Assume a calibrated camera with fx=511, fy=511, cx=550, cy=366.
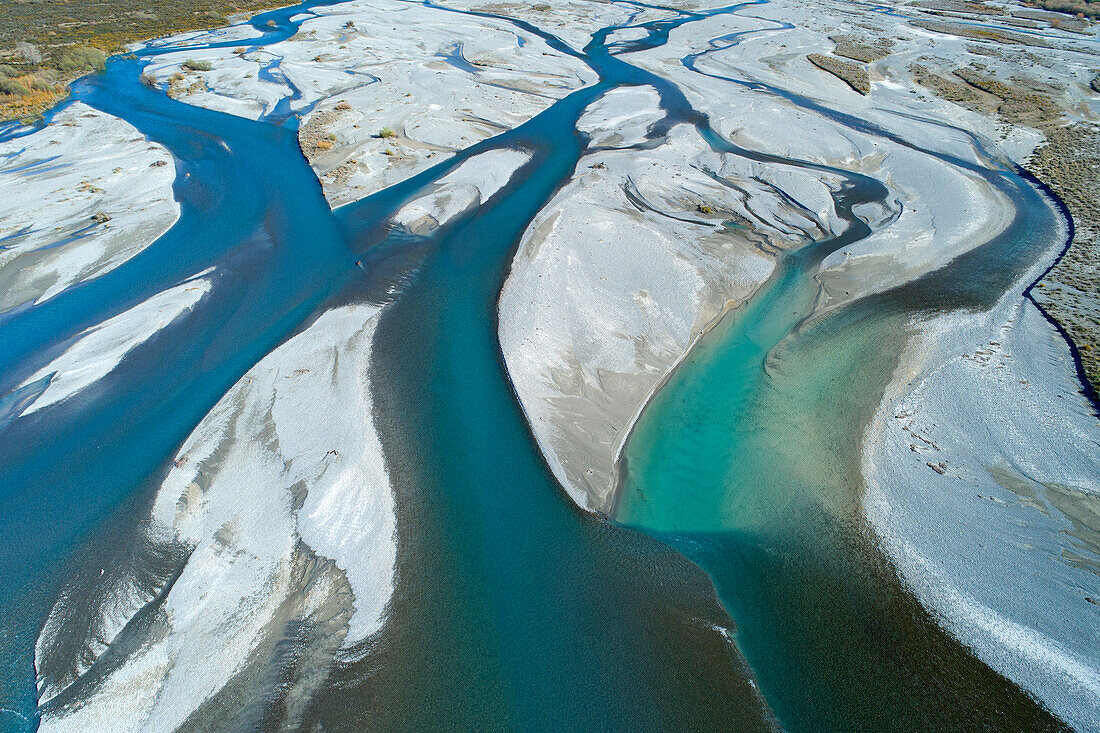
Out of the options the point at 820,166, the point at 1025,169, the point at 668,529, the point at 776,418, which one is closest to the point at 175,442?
the point at 668,529

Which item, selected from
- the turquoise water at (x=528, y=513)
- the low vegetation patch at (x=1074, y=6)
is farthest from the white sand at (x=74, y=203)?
the low vegetation patch at (x=1074, y=6)

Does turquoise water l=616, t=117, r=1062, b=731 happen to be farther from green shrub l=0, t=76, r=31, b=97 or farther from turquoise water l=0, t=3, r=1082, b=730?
green shrub l=0, t=76, r=31, b=97

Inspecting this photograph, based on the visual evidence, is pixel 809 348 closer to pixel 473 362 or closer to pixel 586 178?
pixel 473 362

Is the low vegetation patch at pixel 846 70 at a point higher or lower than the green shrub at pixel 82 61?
higher

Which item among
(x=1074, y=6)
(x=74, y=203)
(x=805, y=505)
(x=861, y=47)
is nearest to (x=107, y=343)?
(x=74, y=203)

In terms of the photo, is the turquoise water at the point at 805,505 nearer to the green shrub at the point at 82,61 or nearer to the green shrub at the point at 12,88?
the green shrub at the point at 12,88
